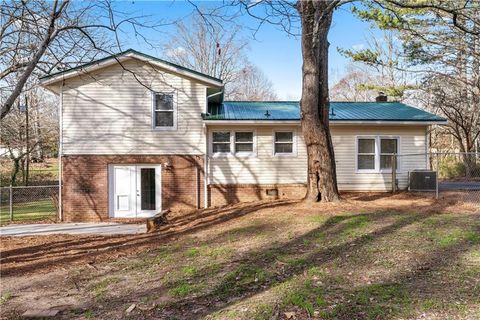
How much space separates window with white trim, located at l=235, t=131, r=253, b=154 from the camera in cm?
1359

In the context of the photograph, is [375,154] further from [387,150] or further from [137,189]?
[137,189]

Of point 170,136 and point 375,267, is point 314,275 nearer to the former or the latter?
point 375,267

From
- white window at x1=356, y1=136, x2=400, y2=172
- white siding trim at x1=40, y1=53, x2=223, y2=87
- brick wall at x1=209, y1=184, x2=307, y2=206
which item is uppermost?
white siding trim at x1=40, y1=53, x2=223, y2=87

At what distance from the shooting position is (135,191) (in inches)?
529

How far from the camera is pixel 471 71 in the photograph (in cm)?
2169

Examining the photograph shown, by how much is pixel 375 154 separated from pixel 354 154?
87 centimetres

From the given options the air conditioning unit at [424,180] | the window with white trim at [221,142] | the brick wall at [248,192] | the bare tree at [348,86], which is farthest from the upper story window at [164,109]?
the bare tree at [348,86]

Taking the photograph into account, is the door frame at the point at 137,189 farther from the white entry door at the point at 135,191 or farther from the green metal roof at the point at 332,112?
the green metal roof at the point at 332,112

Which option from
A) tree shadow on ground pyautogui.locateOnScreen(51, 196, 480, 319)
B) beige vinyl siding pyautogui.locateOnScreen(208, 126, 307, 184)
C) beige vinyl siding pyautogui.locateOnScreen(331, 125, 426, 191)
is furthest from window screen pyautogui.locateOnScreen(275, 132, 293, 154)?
tree shadow on ground pyautogui.locateOnScreen(51, 196, 480, 319)

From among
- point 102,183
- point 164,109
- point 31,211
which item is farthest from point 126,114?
point 31,211

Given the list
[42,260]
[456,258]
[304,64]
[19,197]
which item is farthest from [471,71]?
[19,197]

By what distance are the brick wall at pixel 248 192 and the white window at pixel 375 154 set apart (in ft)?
8.72

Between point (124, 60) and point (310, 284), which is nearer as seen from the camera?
point (310, 284)

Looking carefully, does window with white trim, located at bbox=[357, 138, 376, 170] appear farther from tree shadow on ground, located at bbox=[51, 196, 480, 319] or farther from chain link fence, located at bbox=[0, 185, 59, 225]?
chain link fence, located at bbox=[0, 185, 59, 225]
